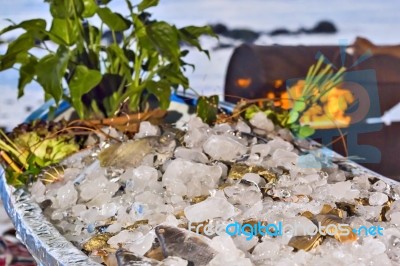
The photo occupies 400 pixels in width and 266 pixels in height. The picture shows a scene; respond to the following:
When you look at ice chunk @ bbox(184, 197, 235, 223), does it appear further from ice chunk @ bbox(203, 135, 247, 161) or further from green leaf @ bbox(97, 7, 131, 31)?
green leaf @ bbox(97, 7, 131, 31)

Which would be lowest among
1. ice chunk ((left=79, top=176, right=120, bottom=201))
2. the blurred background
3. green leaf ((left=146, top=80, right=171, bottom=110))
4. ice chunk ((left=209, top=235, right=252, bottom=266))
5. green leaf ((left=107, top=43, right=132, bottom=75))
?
the blurred background

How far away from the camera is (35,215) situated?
1.08 m

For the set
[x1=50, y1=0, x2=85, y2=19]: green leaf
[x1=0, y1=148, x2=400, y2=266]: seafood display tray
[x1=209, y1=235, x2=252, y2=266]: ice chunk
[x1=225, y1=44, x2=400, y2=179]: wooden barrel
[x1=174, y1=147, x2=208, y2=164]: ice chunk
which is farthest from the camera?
[x1=225, y1=44, x2=400, y2=179]: wooden barrel

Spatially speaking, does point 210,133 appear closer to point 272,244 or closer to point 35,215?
point 35,215

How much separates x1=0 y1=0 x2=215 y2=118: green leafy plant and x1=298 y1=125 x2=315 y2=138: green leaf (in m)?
0.28

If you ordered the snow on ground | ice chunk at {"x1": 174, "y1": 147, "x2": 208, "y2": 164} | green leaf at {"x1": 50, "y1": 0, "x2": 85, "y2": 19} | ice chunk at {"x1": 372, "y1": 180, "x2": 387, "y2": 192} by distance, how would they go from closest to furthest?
1. ice chunk at {"x1": 372, "y1": 180, "x2": 387, "y2": 192}
2. ice chunk at {"x1": 174, "y1": 147, "x2": 208, "y2": 164}
3. green leaf at {"x1": 50, "y1": 0, "x2": 85, "y2": 19}
4. the snow on ground

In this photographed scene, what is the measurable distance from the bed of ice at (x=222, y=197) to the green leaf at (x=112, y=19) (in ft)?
1.05

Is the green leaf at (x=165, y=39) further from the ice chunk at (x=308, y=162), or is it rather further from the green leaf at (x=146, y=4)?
the ice chunk at (x=308, y=162)

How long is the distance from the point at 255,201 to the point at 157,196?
0.16 m

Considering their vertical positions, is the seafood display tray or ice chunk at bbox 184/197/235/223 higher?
ice chunk at bbox 184/197/235/223

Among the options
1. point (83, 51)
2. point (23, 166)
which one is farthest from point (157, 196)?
point (83, 51)

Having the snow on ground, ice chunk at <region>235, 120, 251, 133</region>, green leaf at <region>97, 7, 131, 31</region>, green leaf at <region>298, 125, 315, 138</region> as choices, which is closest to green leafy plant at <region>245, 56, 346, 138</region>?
green leaf at <region>298, 125, 315, 138</region>

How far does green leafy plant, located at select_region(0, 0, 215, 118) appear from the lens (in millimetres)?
1457

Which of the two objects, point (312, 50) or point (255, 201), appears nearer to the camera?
point (255, 201)
